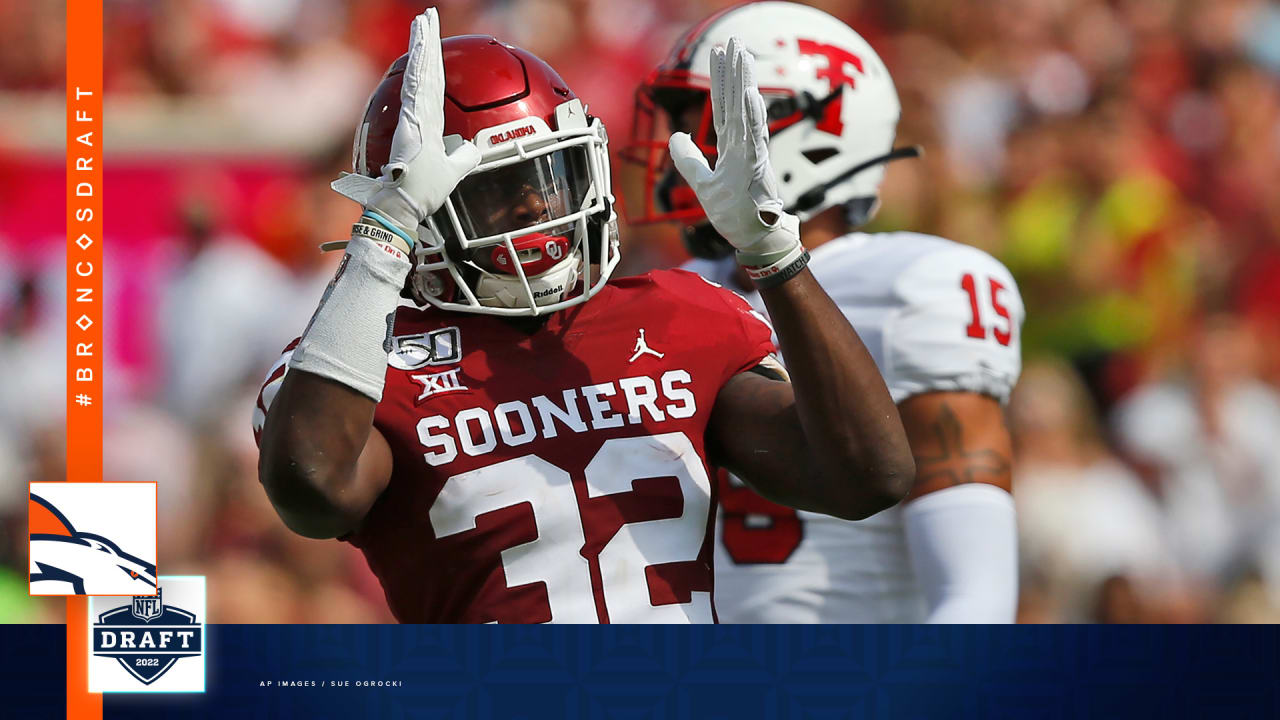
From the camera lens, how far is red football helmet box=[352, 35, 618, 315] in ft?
6.32

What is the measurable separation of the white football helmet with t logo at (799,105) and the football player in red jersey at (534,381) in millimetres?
737

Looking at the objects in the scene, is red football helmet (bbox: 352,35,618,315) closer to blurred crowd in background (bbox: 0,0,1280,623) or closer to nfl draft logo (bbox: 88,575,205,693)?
nfl draft logo (bbox: 88,575,205,693)

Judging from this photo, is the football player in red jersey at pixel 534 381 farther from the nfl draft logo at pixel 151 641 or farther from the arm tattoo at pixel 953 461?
the arm tattoo at pixel 953 461

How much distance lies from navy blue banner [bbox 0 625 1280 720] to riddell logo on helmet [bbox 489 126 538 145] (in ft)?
2.04

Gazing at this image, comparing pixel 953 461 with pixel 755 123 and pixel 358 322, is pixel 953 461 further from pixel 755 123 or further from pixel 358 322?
pixel 358 322

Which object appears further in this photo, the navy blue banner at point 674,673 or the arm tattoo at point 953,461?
the arm tattoo at point 953,461

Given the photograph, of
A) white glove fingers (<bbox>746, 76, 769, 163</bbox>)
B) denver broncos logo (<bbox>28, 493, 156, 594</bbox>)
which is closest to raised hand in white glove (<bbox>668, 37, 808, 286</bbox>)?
white glove fingers (<bbox>746, 76, 769, 163</bbox>)

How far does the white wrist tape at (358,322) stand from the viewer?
173cm

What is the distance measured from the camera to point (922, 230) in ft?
15.2

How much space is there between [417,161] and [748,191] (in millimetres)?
401

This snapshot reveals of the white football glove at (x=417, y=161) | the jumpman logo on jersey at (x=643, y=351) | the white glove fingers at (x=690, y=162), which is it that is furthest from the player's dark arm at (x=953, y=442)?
the white football glove at (x=417, y=161)

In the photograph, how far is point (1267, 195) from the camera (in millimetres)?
5523

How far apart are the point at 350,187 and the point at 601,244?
13.8 inches

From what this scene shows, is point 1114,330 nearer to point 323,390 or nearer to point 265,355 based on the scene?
point 265,355
